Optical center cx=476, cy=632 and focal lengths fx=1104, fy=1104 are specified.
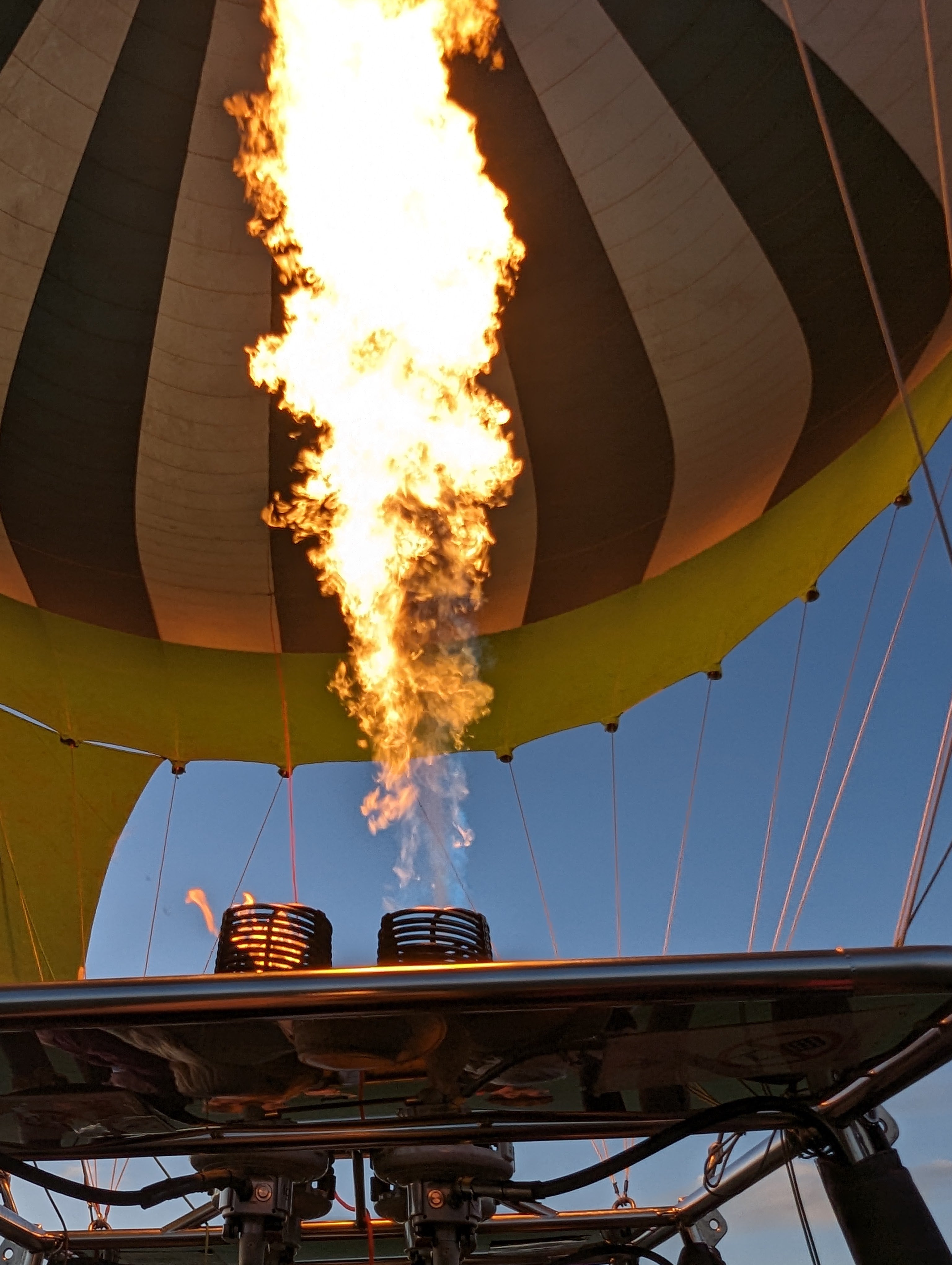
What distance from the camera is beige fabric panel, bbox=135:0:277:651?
15.0 ft

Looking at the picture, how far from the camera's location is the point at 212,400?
5098 millimetres

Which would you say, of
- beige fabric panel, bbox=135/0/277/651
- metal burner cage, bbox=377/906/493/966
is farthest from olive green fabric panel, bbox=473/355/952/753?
metal burner cage, bbox=377/906/493/966

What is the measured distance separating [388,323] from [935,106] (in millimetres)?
2601

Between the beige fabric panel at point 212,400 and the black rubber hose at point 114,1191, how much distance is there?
3894 mm

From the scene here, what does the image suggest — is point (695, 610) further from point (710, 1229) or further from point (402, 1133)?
point (402, 1133)

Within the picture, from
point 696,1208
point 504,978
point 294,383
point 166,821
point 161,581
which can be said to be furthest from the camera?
point 166,821

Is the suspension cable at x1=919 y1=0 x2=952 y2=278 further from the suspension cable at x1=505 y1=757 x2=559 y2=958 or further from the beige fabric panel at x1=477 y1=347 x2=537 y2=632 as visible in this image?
the suspension cable at x1=505 y1=757 x2=559 y2=958

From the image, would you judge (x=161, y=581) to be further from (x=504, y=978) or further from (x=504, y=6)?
(x=504, y=978)

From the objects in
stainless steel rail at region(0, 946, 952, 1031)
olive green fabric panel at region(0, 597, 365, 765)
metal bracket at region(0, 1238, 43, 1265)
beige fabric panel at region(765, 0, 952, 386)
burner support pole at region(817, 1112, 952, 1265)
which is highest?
olive green fabric panel at region(0, 597, 365, 765)

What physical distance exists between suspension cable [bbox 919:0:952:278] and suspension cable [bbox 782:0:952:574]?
12.7 inches

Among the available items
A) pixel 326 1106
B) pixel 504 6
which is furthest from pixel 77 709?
pixel 326 1106

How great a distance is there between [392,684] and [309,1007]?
533 centimetres

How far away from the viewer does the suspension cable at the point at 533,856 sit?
6.90 m

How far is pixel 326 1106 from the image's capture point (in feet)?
4.29
